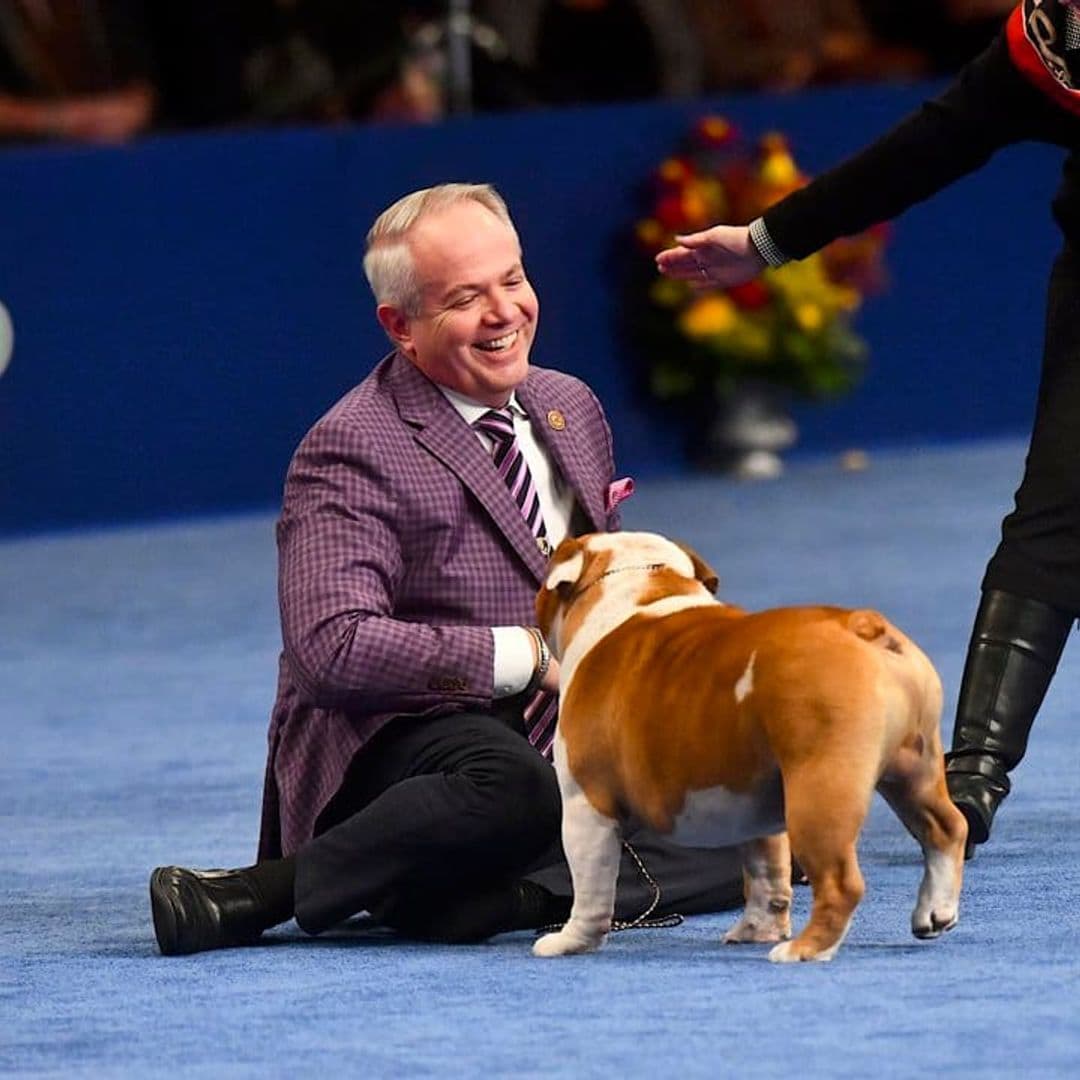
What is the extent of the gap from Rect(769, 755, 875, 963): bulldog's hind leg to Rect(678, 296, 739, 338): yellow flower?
5.80 metres

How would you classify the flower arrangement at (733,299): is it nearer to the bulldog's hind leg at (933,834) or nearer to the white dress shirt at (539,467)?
the white dress shirt at (539,467)

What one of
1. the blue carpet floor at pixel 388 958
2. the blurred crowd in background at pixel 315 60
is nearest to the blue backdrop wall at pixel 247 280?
the blurred crowd in background at pixel 315 60

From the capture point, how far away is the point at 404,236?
371cm

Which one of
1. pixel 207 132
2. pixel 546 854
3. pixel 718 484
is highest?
pixel 546 854

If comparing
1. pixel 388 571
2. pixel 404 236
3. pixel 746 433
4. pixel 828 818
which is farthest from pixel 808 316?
pixel 828 818

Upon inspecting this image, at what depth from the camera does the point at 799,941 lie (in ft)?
10.5

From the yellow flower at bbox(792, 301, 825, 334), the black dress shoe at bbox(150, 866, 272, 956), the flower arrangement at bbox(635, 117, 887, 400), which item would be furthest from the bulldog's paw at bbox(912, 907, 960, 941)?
the yellow flower at bbox(792, 301, 825, 334)

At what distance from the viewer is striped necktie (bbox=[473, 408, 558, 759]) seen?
3.77 meters

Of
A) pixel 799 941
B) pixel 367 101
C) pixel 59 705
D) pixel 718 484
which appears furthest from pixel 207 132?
pixel 799 941

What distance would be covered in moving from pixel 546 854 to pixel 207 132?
4.80 m

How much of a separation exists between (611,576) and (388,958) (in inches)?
21.3

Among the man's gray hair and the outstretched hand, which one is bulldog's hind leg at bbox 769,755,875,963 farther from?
the outstretched hand

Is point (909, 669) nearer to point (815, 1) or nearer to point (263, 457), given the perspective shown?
point (263, 457)

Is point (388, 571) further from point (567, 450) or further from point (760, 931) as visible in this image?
point (760, 931)
